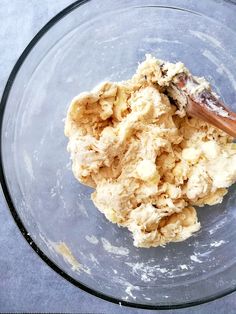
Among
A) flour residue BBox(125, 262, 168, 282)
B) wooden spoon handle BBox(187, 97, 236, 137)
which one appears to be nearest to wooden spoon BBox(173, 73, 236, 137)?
wooden spoon handle BBox(187, 97, 236, 137)

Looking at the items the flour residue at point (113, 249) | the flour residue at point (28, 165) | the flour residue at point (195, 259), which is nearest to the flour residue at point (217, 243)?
the flour residue at point (195, 259)

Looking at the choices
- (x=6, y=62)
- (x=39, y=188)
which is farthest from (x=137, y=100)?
(x=6, y=62)

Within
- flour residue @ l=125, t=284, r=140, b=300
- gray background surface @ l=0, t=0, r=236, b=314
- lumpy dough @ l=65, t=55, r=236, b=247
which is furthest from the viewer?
gray background surface @ l=0, t=0, r=236, b=314

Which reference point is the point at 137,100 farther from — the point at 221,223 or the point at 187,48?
the point at 221,223

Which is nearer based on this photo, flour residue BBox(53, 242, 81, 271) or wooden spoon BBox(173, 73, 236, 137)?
wooden spoon BBox(173, 73, 236, 137)

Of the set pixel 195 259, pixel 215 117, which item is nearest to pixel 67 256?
pixel 195 259

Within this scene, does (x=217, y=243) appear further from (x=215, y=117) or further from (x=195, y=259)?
(x=215, y=117)

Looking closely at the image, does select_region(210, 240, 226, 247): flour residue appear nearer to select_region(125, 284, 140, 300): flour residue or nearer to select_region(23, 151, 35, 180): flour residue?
select_region(125, 284, 140, 300): flour residue
